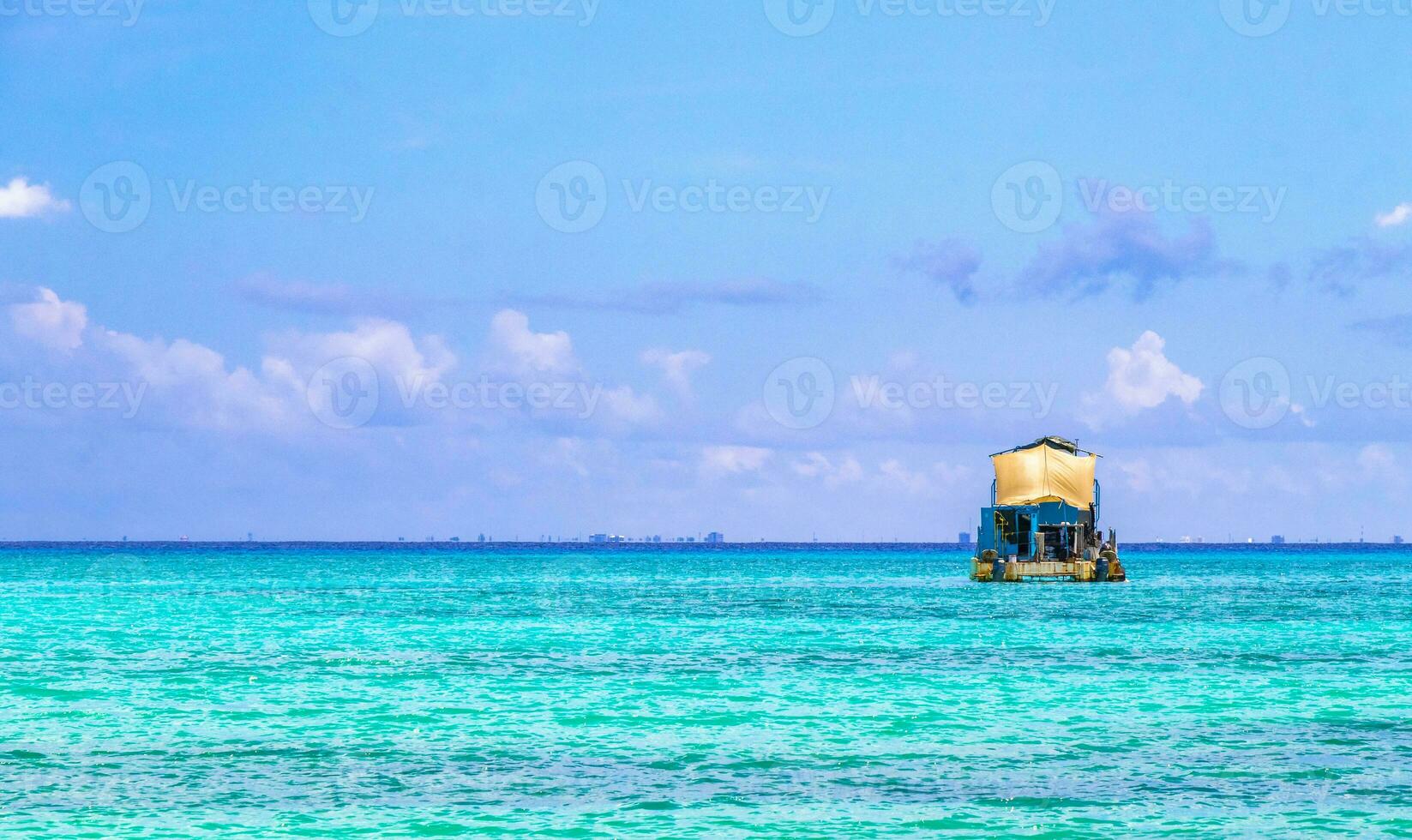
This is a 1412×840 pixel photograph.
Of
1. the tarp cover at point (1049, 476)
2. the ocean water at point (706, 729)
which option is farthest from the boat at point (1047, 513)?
the ocean water at point (706, 729)

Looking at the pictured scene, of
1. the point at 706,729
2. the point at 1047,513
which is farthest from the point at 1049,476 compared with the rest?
the point at 706,729

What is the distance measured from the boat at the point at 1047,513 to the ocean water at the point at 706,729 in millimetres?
27219

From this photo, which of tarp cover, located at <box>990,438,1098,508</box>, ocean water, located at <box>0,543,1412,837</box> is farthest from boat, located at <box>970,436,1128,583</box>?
ocean water, located at <box>0,543,1412,837</box>

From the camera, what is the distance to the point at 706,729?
24.1 meters

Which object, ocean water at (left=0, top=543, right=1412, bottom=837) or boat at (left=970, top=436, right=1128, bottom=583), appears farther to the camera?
boat at (left=970, top=436, right=1128, bottom=583)

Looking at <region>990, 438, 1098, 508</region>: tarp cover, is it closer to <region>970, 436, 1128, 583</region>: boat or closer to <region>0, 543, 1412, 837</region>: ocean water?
<region>970, 436, 1128, 583</region>: boat

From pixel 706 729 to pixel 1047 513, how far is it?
58.6m

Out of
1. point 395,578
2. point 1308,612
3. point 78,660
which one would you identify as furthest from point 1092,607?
point 395,578

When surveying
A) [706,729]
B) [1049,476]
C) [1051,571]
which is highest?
[1049,476]

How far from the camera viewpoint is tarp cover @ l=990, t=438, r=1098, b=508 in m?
79.5

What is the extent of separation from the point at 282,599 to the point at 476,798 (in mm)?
56880

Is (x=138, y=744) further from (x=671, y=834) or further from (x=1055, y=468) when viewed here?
(x=1055, y=468)

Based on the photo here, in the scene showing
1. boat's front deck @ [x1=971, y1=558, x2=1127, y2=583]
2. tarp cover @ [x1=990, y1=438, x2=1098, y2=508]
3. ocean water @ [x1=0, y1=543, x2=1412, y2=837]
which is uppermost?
tarp cover @ [x1=990, y1=438, x2=1098, y2=508]

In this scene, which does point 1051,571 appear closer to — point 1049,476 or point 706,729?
point 1049,476
